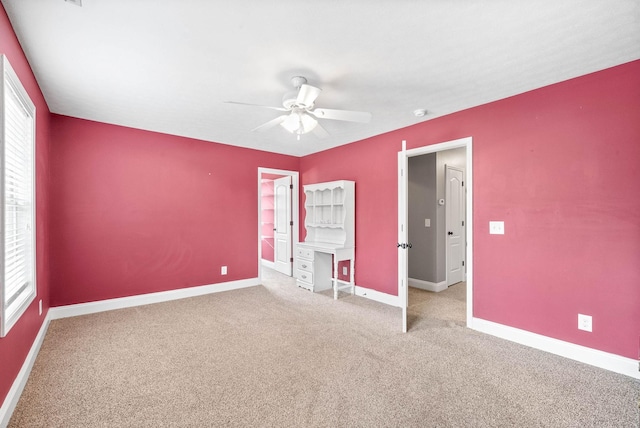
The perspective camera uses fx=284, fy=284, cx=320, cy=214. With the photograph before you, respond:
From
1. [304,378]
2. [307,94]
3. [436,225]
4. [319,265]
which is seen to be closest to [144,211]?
[319,265]

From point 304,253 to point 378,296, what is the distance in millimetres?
1360

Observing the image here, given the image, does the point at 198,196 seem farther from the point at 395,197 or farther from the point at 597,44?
the point at 597,44

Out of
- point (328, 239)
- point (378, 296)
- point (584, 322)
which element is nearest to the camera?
point (584, 322)

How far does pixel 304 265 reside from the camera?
15.5 feet

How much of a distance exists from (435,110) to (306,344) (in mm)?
2873

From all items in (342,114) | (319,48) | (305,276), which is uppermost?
(319,48)

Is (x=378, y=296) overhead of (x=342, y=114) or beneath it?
beneath

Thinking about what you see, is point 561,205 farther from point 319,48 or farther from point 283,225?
point 283,225

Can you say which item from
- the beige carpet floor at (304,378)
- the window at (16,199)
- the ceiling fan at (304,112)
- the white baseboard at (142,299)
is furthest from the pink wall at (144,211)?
the ceiling fan at (304,112)

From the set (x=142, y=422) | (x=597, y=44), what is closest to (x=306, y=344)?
(x=142, y=422)

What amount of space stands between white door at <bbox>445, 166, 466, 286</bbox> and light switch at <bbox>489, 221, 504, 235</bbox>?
5.79 ft

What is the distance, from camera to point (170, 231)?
4.21m

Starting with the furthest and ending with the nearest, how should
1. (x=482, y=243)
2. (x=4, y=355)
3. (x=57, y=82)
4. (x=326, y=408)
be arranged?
(x=482, y=243) → (x=57, y=82) → (x=326, y=408) → (x=4, y=355)

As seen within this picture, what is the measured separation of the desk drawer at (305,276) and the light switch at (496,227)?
103 inches
